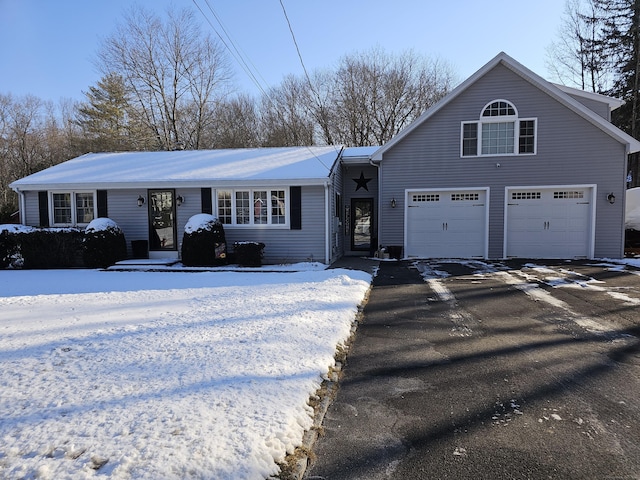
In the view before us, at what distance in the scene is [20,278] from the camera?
32.9ft

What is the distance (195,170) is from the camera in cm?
1352

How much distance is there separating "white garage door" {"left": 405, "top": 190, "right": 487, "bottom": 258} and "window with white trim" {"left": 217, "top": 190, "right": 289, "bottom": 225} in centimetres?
437

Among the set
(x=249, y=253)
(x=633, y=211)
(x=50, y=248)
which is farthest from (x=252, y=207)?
(x=633, y=211)

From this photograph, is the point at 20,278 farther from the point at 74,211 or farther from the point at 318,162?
the point at 318,162

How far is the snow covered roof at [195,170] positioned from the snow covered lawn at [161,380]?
19.2 feet

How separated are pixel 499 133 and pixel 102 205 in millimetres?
13322

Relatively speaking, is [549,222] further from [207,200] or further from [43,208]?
[43,208]

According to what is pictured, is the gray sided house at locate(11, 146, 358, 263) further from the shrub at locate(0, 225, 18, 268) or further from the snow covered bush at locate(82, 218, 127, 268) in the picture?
the shrub at locate(0, 225, 18, 268)

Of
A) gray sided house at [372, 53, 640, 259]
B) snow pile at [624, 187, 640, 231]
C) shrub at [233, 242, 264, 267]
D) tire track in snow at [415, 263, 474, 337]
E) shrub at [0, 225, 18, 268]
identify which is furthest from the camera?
snow pile at [624, 187, 640, 231]

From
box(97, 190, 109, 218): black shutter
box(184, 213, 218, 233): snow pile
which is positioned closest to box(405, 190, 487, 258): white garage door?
box(184, 213, 218, 233): snow pile

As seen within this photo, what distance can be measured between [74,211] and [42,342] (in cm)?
1032

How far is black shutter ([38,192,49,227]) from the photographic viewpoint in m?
13.4

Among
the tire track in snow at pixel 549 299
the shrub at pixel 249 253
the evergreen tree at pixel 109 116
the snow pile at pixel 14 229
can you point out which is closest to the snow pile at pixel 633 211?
the tire track in snow at pixel 549 299

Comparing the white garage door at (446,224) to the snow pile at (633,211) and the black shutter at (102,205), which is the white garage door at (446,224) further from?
the black shutter at (102,205)
